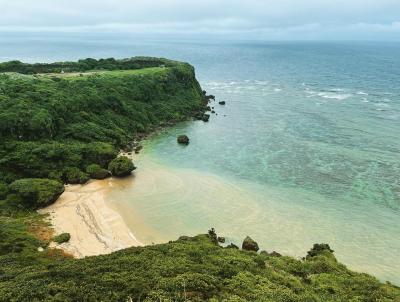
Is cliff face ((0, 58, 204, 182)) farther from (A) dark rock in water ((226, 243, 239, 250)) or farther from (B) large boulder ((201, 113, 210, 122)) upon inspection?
(A) dark rock in water ((226, 243, 239, 250))

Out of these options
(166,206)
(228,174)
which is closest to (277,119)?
(228,174)

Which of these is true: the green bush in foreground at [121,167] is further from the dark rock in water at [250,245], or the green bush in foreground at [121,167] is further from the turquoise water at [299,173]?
the dark rock in water at [250,245]

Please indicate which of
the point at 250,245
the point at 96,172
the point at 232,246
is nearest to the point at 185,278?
the point at 232,246

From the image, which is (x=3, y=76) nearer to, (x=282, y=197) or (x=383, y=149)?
(x=282, y=197)

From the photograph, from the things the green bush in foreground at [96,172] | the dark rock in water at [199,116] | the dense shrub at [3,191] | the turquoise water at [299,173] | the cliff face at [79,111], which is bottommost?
the turquoise water at [299,173]

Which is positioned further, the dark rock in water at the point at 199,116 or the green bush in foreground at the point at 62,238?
the dark rock in water at the point at 199,116

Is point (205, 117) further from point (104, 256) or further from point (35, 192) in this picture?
point (104, 256)

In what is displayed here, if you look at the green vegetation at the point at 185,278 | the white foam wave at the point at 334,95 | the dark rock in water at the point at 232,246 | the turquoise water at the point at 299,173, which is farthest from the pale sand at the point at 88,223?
the white foam wave at the point at 334,95

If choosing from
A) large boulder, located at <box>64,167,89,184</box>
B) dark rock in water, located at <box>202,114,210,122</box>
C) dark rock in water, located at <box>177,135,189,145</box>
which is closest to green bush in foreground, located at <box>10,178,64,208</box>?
large boulder, located at <box>64,167,89,184</box>
